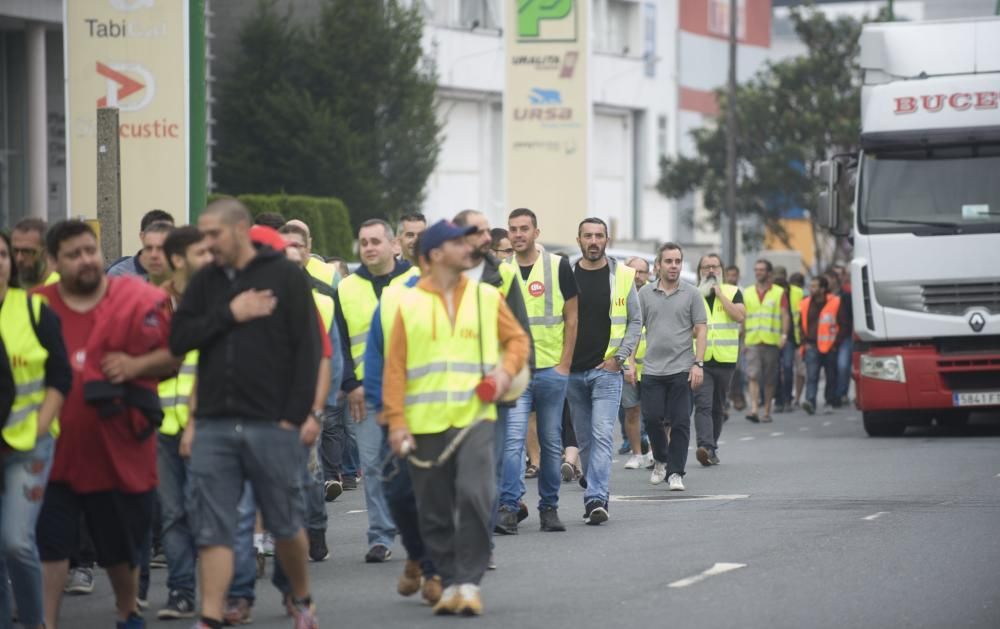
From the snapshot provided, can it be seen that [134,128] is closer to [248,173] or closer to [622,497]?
[622,497]

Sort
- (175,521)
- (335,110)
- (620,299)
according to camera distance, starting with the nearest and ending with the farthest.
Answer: (175,521) < (620,299) < (335,110)

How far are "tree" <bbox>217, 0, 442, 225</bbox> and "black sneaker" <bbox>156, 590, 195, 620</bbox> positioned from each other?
114 feet

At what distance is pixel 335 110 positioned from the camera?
148ft

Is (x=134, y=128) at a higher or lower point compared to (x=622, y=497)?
higher

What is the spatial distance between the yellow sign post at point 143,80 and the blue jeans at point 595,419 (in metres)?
7.73

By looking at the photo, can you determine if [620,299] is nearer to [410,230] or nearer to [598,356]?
[598,356]

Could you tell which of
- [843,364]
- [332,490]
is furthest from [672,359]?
[843,364]

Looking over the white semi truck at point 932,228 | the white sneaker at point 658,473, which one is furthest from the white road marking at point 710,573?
the white semi truck at point 932,228

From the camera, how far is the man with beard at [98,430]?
8.36 metres

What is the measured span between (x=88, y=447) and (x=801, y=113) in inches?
1797

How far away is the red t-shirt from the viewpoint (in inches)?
329

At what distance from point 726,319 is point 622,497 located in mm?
4967

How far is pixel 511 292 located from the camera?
433 inches

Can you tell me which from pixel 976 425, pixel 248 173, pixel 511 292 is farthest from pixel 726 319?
pixel 248 173
